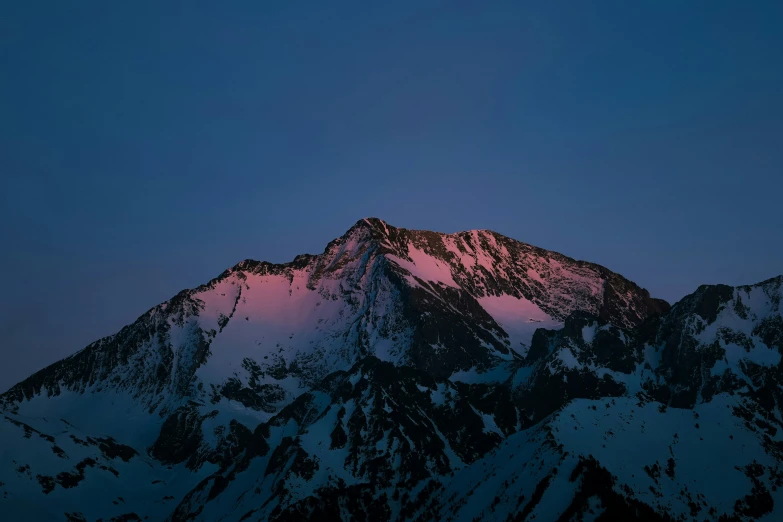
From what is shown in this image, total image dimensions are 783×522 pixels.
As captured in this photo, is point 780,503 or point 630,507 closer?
point 630,507

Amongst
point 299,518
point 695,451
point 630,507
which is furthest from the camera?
point 299,518

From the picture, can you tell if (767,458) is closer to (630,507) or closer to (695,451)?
(695,451)

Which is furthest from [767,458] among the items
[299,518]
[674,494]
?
[299,518]

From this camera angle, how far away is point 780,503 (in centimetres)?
15662

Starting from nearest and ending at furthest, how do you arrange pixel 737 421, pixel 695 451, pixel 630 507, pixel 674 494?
pixel 630 507, pixel 674 494, pixel 695 451, pixel 737 421

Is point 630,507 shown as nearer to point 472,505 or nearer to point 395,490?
point 472,505

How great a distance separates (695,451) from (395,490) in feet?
186

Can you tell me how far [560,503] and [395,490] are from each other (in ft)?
193

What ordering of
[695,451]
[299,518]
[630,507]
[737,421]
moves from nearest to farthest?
[630,507] < [695,451] < [737,421] < [299,518]

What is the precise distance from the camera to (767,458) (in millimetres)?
165750

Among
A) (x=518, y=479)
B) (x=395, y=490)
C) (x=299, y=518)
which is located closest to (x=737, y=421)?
(x=518, y=479)

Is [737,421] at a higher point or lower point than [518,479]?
higher

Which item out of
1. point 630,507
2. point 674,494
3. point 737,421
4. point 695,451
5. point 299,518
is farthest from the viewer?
point 299,518

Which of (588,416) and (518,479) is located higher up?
(588,416)
